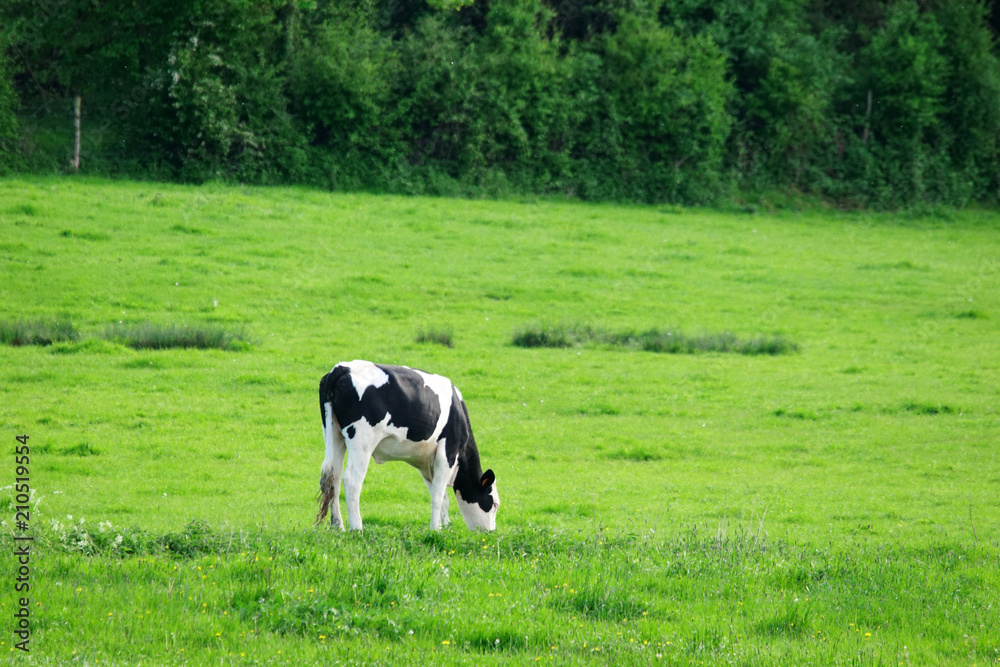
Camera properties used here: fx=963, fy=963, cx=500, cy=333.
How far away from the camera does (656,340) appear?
23.7 metres

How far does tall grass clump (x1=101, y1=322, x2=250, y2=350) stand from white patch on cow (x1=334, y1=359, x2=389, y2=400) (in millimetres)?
10759

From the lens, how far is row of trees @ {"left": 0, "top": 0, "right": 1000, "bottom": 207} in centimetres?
3491

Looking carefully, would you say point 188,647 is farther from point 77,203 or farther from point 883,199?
point 883,199

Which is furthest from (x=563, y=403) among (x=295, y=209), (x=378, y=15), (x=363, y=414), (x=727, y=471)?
(x=378, y=15)

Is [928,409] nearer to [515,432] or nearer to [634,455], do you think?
[634,455]

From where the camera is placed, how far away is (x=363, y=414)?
34.7 feet

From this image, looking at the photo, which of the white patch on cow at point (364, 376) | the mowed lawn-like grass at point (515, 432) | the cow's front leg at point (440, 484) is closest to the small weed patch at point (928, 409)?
the mowed lawn-like grass at point (515, 432)

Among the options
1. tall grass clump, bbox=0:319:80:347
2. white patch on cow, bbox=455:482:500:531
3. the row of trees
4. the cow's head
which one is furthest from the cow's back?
the row of trees

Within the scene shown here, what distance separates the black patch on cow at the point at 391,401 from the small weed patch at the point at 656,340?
12.0 m

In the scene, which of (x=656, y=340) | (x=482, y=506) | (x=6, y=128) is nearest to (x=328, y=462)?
(x=482, y=506)

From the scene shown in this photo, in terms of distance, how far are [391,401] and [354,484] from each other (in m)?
1.01

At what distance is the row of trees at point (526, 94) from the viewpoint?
34906mm

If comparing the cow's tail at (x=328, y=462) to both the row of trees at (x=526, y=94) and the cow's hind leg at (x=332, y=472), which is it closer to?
the cow's hind leg at (x=332, y=472)

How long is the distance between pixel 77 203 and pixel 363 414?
21.7 metres
